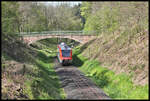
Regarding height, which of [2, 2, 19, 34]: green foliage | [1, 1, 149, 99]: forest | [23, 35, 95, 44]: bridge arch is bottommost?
[23, 35, 95, 44]: bridge arch

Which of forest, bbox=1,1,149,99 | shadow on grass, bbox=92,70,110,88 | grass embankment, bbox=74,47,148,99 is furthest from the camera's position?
shadow on grass, bbox=92,70,110,88

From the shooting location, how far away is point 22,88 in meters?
16.2

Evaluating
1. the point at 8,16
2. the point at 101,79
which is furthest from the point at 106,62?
the point at 8,16

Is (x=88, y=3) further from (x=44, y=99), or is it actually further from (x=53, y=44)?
(x=44, y=99)

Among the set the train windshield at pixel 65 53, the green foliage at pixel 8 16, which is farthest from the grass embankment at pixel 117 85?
the green foliage at pixel 8 16

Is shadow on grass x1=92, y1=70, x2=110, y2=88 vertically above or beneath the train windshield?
above

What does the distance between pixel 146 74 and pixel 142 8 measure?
49.4 feet

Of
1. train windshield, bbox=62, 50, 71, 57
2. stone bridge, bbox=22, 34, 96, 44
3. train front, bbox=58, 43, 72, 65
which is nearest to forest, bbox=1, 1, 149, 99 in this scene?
stone bridge, bbox=22, 34, 96, 44

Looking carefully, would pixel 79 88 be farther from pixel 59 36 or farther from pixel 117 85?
pixel 59 36

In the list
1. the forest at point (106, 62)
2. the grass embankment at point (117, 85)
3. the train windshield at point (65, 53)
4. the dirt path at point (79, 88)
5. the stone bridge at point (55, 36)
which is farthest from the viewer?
the stone bridge at point (55, 36)

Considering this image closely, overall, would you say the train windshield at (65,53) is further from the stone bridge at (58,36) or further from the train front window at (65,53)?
the stone bridge at (58,36)

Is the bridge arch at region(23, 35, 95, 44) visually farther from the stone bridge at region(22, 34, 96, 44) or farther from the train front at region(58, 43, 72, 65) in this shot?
the train front at region(58, 43, 72, 65)

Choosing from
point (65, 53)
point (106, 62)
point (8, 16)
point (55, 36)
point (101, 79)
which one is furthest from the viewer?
point (55, 36)

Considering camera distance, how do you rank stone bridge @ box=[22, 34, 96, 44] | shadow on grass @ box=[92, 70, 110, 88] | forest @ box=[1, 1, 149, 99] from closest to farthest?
forest @ box=[1, 1, 149, 99] → shadow on grass @ box=[92, 70, 110, 88] → stone bridge @ box=[22, 34, 96, 44]
